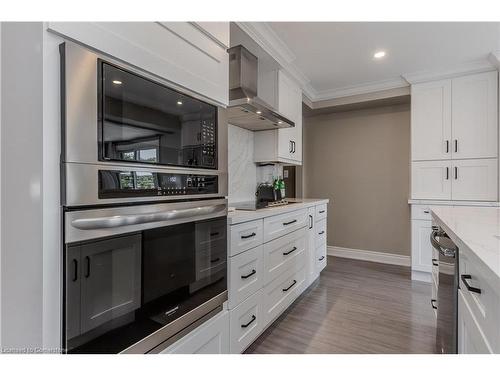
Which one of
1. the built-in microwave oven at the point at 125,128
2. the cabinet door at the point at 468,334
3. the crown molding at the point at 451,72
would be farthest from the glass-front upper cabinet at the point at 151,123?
the crown molding at the point at 451,72

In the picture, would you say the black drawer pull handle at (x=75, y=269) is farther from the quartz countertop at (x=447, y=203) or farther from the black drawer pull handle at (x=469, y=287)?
the quartz countertop at (x=447, y=203)

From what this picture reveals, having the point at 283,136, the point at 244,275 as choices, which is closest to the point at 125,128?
the point at 244,275

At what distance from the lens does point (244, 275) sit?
1.57 m

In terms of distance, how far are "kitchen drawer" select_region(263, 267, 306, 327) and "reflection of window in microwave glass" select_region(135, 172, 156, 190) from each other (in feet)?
3.95

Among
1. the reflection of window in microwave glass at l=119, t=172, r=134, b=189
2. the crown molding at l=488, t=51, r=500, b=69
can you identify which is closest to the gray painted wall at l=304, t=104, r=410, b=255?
the crown molding at l=488, t=51, r=500, b=69

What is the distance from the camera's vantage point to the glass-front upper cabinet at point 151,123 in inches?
32.9

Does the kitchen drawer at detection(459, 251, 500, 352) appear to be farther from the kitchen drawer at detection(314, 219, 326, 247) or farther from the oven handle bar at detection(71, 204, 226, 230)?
the kitchen drawer at detection(314, 219, 326, 247)

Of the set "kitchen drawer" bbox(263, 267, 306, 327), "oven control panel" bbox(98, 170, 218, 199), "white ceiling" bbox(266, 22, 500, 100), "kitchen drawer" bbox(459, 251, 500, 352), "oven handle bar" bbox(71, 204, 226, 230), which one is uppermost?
"white ceiling" bbox(266, 22, 500, 100)

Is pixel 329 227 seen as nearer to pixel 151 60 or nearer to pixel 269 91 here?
pixel 269 91

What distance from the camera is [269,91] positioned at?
2701mm

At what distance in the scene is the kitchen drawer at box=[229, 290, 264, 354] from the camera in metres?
1.45
